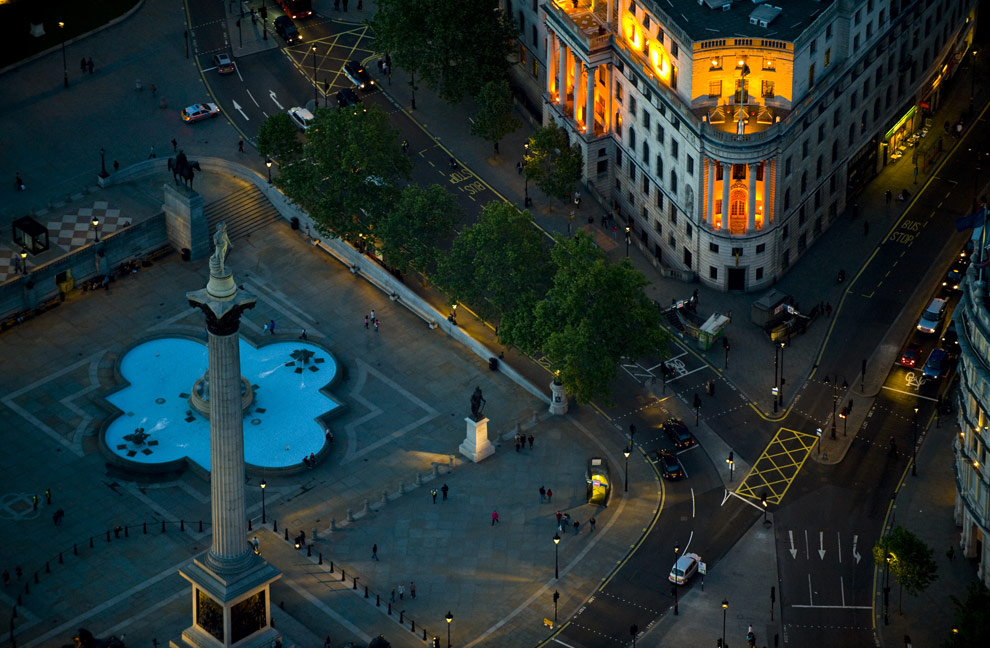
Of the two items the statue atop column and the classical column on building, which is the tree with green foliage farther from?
the statue atop column

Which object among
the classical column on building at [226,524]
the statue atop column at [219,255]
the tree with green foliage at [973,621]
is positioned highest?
the statue atop column at [219,255]

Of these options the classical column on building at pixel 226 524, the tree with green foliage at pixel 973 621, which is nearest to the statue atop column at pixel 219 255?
the classical column on building at pixel 226 524

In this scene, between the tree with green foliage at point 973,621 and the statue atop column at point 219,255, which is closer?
the statue atop column at point 219,255

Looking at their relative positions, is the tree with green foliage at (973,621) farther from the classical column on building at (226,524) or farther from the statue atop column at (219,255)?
the statue atop column at (219,255)

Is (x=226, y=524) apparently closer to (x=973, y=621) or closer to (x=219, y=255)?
(x=219, y=255)

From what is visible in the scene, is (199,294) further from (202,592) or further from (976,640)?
(976,640)

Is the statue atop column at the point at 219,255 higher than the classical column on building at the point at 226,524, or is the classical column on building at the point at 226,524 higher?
the statue atop column at the point at 219,255

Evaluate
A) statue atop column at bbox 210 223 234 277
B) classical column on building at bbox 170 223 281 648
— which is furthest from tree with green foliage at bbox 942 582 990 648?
statue atop column at bbox 210 223 234 277
